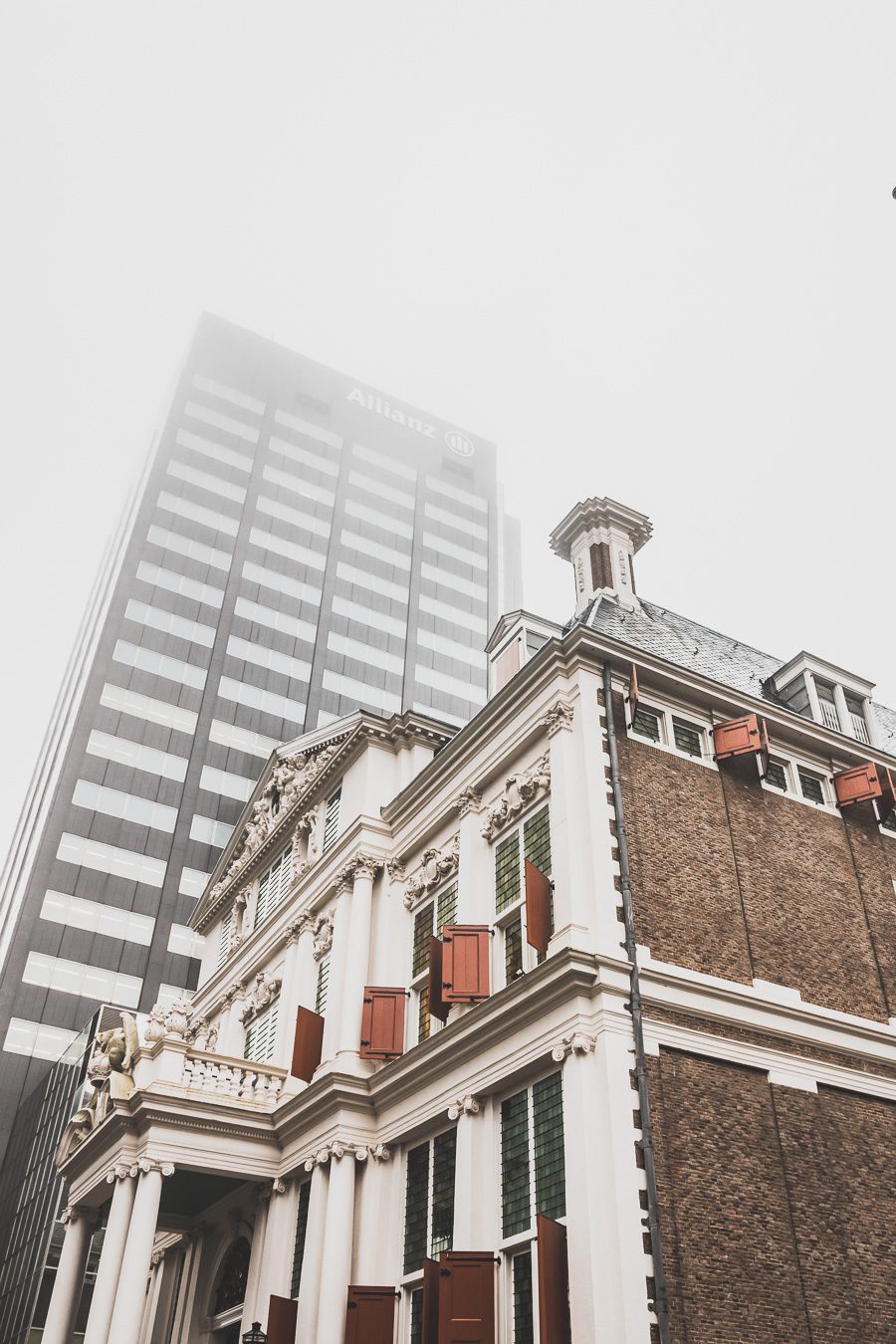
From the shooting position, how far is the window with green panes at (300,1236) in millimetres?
22156

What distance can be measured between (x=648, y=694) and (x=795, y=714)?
12.2 feet

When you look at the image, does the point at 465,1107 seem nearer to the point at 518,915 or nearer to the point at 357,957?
the point at 518,915

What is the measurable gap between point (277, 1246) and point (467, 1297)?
7.98 metres

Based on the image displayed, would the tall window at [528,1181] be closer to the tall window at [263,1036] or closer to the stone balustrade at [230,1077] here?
the stone balustrade at [230,1077]

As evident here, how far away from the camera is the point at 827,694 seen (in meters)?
26.8

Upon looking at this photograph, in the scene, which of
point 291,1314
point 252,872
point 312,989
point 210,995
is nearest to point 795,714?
point 312,989

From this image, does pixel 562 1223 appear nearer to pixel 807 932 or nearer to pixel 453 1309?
pixel 453 1309

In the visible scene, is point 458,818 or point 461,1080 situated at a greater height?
point 458,818

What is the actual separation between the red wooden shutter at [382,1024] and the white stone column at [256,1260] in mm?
5063

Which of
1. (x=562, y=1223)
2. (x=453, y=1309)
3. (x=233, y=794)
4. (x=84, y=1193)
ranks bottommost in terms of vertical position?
(x=453, y=1309)

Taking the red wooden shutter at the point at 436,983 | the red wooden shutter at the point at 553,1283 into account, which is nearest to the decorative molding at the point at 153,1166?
the red wooden shutter at the point at 436,983

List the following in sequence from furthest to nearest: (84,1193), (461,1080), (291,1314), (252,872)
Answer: (252,872) → (84,1193) → (291,1314) → (461,1080)

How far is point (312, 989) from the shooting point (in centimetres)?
2656

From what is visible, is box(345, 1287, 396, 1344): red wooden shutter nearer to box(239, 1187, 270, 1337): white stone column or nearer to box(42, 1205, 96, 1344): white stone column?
box(239, 1187, 270, 1337): white stone column
